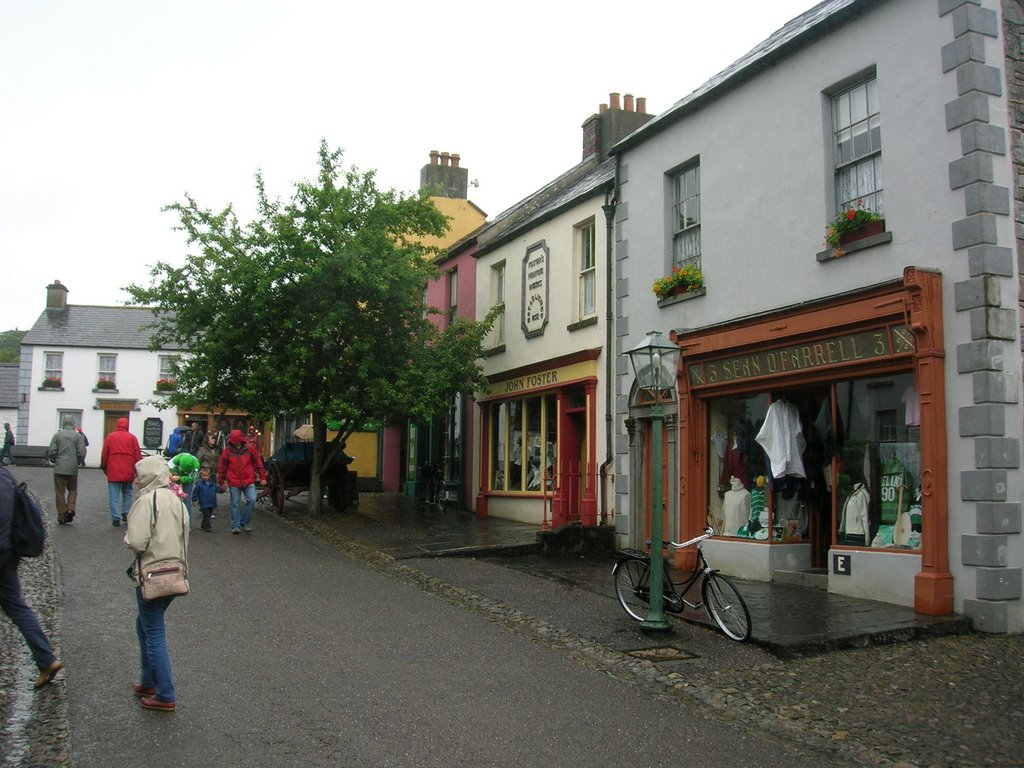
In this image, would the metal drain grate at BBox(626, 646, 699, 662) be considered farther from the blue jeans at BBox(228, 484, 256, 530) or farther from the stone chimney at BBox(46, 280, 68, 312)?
the stone chimney at BBox(46, 280, 68, 312)

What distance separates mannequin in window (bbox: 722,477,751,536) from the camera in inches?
483

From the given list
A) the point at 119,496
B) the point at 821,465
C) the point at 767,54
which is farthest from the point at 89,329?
the point at 821,465

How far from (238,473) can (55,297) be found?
38.3 metres

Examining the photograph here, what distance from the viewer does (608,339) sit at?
51.0ft

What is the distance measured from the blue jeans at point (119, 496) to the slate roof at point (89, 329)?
31948mm

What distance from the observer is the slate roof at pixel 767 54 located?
35.0 ft

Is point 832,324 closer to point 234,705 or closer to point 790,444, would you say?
point 790,444

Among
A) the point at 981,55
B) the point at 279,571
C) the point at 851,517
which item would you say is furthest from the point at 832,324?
the point at 279,571

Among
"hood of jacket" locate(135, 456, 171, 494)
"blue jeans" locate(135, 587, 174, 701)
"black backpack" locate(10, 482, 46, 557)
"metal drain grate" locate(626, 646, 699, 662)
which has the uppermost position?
"hood of jacket" locate(135, 456, 171, 494)

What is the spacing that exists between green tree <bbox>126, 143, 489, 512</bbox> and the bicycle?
8.81 m

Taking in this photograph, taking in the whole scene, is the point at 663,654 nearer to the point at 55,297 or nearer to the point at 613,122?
the point at 613,122

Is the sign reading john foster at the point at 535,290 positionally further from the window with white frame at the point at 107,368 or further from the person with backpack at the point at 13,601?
the window with white frame at the point at 107,368

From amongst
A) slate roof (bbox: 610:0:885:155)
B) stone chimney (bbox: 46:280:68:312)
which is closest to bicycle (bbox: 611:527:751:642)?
slate roof (bbox: 610:0:885:155)

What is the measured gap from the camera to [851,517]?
1053 cm
